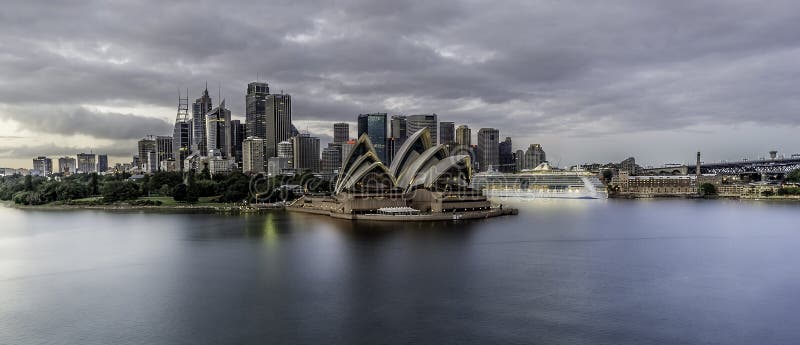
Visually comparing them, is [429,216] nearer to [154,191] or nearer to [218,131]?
[154,191]

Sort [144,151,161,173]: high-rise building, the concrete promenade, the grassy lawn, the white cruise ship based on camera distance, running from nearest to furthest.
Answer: the concrete promenade → the grassy lawn → the white cruise ship → [144,151,161,173]: high-rise building

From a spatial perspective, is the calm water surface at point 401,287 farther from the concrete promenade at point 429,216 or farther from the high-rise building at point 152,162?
the high-rise building at point 152,162

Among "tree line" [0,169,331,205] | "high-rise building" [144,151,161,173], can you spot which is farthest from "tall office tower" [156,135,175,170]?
"tree line" [0,169,331,205]

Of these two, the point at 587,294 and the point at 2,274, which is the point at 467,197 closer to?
the point at 587,294

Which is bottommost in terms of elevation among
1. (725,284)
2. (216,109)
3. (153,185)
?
(725,284)

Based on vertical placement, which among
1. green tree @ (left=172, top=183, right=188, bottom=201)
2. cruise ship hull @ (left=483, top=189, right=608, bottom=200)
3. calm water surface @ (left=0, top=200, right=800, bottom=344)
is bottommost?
calm water surface @ (left=0, top=200, right=800, bottom=344)

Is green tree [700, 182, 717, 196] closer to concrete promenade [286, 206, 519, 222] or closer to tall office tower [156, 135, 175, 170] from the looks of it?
concrete promenade [286, 206, 519, 222]

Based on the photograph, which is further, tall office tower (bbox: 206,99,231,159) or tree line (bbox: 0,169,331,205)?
tall office tower (bbox: 206,99,231,159)

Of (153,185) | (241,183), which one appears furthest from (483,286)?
(153,185)
